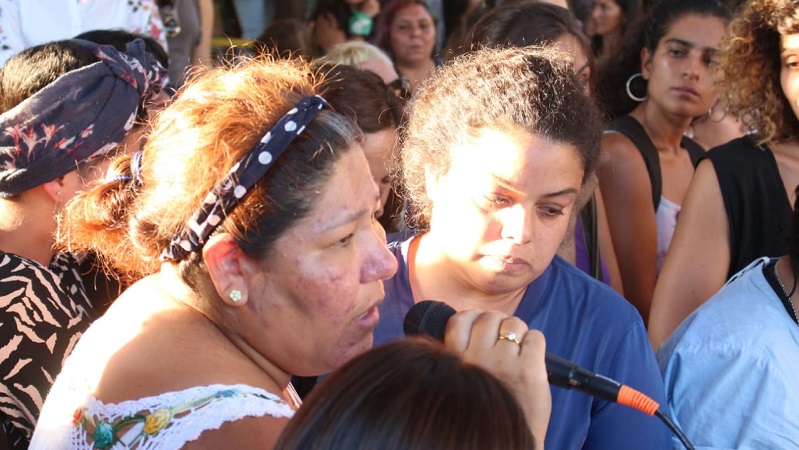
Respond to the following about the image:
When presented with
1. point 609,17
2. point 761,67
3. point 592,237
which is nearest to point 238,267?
point 592,237

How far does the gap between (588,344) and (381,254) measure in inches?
26.3

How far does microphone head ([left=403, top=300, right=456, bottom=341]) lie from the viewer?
158 centimetres

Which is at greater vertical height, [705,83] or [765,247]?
[705,83]

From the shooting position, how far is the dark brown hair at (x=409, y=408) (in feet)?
3.75

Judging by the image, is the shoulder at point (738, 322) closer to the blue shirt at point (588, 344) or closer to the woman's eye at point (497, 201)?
the blue shirt at point (588, 344)

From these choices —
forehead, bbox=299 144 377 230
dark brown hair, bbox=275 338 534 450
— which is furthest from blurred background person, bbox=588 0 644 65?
dark brown hair, bbox=275 338 534 450

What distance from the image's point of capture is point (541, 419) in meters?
1.45

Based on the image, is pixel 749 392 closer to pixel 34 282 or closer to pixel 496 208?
pixel 496 208

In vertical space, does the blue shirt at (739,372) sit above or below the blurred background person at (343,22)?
below

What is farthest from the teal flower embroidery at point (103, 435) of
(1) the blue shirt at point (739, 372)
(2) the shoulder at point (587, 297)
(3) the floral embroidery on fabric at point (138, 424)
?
(1) the blue shirt at point (739, 372)

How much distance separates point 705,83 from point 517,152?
229 cm

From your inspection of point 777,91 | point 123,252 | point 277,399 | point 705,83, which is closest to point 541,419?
point 277,399

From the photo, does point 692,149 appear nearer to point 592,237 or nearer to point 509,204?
point 592,237

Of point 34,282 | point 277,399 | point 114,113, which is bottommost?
point 34,282
